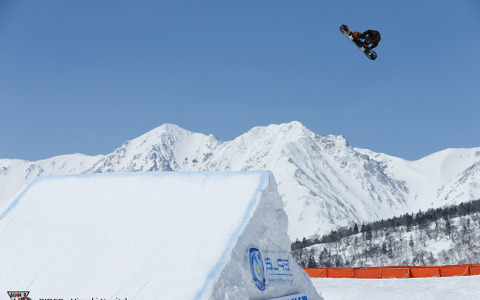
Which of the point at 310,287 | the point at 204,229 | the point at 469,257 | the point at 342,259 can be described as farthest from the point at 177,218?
the point at 342,259

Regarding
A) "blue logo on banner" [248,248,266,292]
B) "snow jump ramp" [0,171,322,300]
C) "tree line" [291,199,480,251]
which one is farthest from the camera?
"tree line" [291,199,480,251]

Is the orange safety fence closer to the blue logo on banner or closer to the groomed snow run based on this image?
the groomed snow run

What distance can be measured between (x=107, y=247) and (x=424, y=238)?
14641 cm

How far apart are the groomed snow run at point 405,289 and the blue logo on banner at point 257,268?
10.1 metres

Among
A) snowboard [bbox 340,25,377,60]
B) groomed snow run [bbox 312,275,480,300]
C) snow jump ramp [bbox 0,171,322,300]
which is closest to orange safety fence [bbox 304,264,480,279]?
groomed snow run [bbox 312,275,480,300]

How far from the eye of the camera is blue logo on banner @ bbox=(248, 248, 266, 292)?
10.9 metres

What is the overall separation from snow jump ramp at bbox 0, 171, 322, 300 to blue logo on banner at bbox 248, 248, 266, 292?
0.02m

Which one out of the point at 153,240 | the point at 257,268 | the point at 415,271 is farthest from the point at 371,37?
the point at 415,271

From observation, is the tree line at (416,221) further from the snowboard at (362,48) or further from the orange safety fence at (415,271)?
the snowboard at (362,48)

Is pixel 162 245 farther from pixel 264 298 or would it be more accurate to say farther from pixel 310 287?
pixel 310 287

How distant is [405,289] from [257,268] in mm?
13042

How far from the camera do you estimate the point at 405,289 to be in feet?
71.5

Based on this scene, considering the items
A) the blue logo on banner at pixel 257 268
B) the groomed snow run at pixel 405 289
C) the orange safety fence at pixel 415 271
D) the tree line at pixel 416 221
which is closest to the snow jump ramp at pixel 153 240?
the blue logo on banner at pixel 257 268

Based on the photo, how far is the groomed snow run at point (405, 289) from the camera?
20.0 metres
